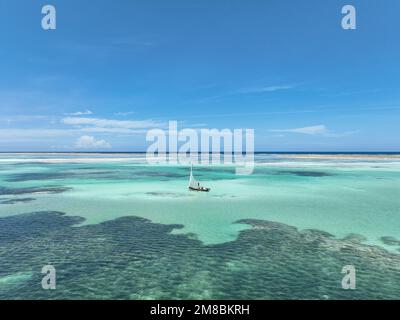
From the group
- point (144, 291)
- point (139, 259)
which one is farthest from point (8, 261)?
point (144, 291)

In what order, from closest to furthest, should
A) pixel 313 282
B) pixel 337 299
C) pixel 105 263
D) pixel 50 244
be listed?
pixel 337 299 < pixel 313 282 < pixel 105 263 < pixel 50 244

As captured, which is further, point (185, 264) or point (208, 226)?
point (208, 226)

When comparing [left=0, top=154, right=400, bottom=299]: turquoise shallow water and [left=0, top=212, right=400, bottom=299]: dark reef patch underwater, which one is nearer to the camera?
[left=0, top=212, right=400, bottom=299]: dark reef patch underwater

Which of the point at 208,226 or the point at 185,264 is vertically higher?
the point at 208,226

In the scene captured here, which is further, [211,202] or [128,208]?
[211,202]

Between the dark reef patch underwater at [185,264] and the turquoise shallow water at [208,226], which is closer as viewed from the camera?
the dark reef patch underwater at [185,264]
